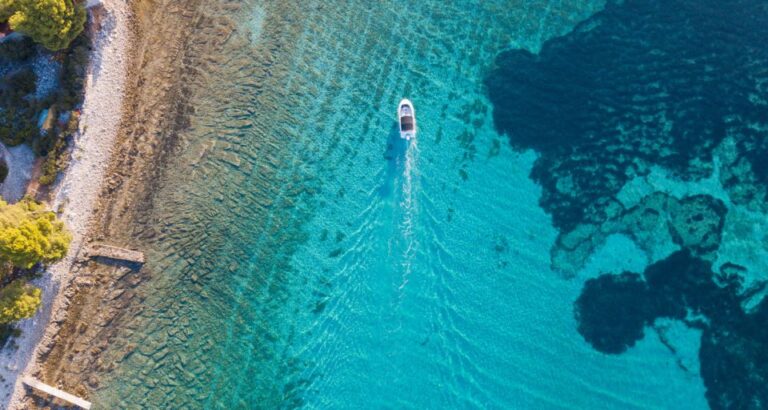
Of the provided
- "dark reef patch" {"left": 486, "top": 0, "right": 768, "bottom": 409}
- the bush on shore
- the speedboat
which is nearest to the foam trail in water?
the speedboat

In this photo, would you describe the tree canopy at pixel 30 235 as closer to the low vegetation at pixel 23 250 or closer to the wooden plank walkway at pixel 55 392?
the low vegetation at pixel 23 250

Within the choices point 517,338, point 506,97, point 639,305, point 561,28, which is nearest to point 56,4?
point 506,97

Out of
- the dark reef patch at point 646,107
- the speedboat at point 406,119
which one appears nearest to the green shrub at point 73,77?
the speedboat at point 406,119

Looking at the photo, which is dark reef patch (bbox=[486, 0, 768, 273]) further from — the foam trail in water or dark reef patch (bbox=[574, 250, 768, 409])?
the foam trail in water

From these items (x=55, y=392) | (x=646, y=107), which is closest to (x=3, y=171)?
(x=55, y=392)

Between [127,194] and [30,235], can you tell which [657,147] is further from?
[30,235]

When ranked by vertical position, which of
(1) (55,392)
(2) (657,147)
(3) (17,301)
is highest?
(2) (657,147)

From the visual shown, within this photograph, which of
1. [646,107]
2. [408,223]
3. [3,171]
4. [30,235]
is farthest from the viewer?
[646,107]
